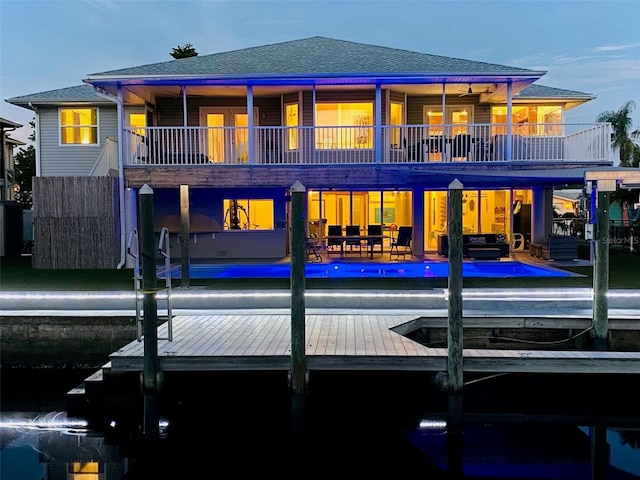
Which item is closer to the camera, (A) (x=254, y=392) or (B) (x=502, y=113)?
(A) (x=254, y=392)

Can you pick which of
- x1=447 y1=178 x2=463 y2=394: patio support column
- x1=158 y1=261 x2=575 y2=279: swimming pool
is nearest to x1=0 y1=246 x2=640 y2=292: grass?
x1=158 y1=261 x2=575 y2=279: swimming pool

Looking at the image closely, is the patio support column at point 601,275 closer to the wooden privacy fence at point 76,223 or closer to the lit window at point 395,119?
the lit window at point 395,119

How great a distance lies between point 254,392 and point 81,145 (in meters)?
13.8

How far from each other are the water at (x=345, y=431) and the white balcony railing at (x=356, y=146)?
8.12 meters

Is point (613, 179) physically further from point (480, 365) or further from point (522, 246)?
point (522, 246)

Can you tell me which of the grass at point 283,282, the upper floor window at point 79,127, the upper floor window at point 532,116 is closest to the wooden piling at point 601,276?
the grass at point 283,282

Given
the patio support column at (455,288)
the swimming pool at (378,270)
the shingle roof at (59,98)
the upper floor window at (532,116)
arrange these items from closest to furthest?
the patio support column at (455,288) < the swimming pool at (378,270) < the shingle roof at (59,98) < the upper floor window at (532,116)

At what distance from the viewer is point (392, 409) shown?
27.4 ft

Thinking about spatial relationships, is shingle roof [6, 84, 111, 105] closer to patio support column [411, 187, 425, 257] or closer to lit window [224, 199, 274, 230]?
lit window [224, 199, 274, 230]

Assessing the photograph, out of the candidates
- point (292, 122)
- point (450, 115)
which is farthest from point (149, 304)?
point (450, 115)

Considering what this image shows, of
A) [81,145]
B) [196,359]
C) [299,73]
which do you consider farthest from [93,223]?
[196,359]

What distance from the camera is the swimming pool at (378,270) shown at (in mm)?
13703

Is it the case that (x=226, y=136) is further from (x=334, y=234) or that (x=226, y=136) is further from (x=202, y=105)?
(x=334, y=234)

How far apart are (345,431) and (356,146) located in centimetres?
1093
